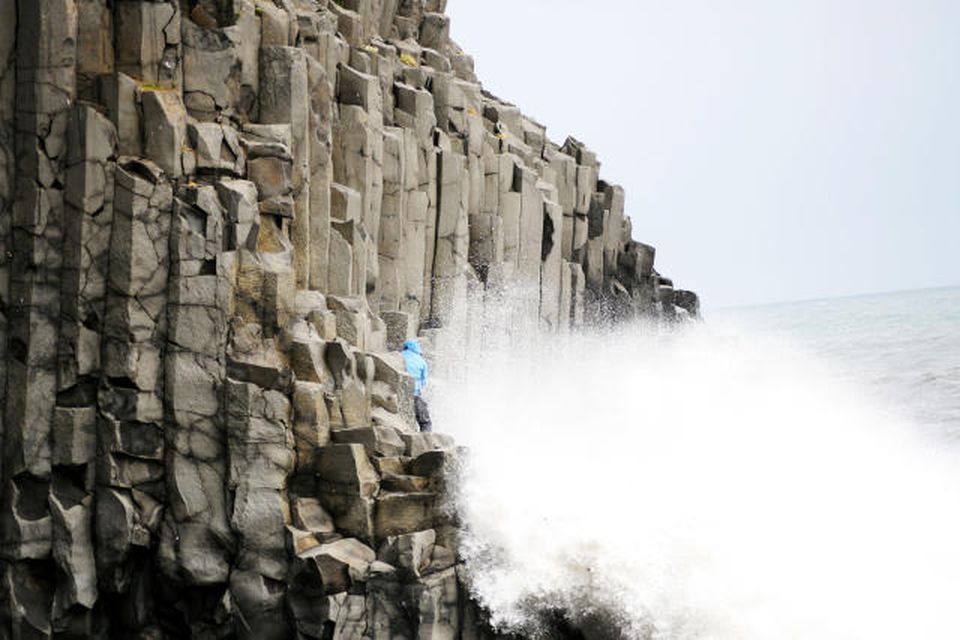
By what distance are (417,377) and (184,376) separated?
450 centimetres

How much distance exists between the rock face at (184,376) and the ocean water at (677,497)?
4.93ft

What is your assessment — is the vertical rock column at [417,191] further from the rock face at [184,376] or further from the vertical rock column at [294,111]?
the rock face at [184,376]

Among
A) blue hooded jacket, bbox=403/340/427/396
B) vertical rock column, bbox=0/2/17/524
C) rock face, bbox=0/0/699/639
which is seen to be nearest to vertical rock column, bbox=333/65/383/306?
blue hooded jacket, bbox=403/340/427/396

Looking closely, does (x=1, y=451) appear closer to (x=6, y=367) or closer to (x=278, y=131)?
(x=6, y=367)

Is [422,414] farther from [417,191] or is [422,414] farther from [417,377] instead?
[417,191]

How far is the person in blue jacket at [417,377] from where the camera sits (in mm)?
22312

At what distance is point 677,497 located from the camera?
21391mm

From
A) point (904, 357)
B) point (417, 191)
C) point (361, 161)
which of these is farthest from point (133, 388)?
point (904, 357)

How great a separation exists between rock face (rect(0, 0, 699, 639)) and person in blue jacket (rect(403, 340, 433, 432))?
90 centimetres

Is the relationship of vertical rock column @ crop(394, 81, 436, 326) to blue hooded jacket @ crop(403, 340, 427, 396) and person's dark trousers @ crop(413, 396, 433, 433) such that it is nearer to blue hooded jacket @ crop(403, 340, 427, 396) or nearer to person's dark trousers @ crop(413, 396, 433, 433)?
blue hooded jacket @ crop(403, 340, 427, 396)

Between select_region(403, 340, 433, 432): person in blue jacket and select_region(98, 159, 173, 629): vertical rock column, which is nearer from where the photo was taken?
select_region(98, 159, 173, 629): vertical rock column

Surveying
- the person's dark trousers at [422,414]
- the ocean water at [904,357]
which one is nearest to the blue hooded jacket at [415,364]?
the person's dark trousers at [422,414]

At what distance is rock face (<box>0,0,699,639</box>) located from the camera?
62.0 ft

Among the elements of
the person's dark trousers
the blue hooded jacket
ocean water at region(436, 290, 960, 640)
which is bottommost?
ocean water at region(436, 290, 960, 640)
